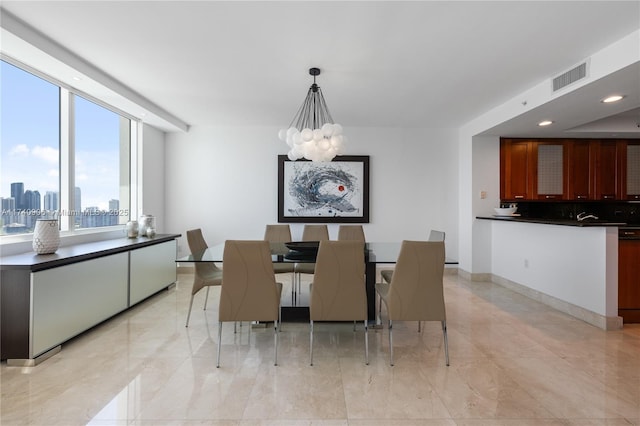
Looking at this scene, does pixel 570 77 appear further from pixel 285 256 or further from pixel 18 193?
pixel 18 193

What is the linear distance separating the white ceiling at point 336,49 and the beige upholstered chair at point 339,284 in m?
1.71

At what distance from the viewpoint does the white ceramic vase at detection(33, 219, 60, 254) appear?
9.24 ft

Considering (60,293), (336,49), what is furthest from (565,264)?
(60,293)

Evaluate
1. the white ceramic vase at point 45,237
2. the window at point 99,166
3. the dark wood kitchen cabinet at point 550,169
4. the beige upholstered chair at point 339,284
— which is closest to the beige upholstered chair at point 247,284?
the beige upholstered chair at point 339,284

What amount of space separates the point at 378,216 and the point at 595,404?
3987mm

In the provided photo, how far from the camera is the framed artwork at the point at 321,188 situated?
18.6ft

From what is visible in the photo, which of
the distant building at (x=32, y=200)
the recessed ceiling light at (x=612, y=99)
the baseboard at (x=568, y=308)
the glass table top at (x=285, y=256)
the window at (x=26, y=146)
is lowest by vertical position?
the baseboard at (x=568, y=308)

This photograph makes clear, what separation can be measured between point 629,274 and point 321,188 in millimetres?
4092

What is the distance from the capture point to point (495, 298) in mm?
4348

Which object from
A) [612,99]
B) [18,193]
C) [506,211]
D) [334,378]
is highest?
[612,99]

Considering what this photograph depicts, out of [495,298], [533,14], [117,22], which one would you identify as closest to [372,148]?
[495,298]

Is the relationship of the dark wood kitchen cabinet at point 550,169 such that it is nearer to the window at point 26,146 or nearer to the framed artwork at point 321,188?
the framed artwork at point 321,188

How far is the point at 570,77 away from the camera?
3.17 meters

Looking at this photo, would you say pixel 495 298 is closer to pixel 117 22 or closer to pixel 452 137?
pixel 452 137
